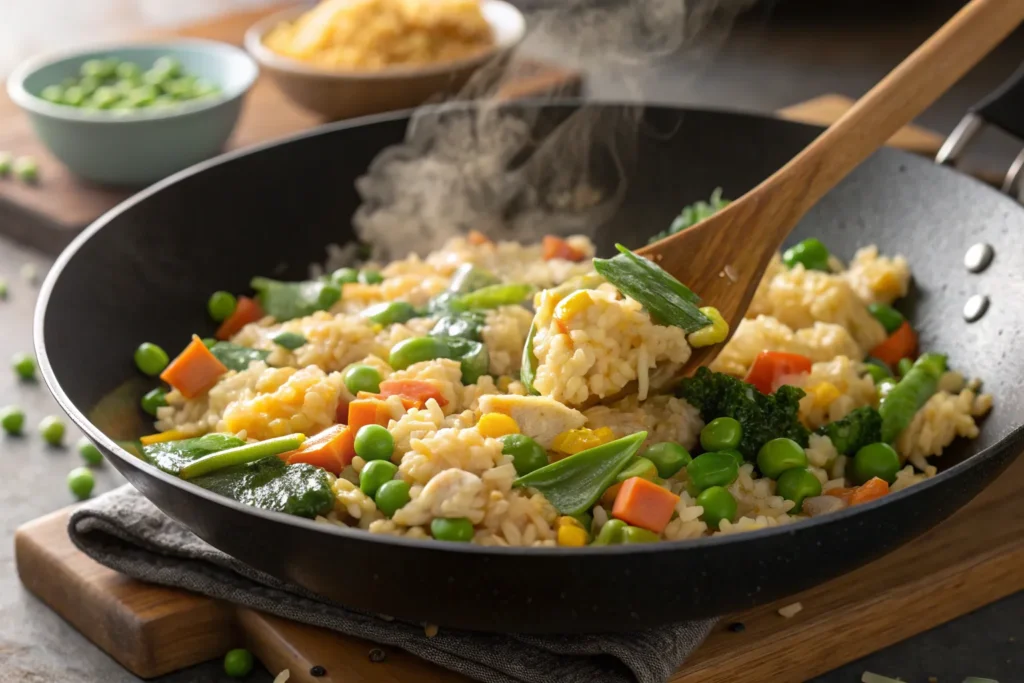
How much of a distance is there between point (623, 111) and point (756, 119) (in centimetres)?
49

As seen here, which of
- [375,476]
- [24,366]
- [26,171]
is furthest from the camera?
[26,171]

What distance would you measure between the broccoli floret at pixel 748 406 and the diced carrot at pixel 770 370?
209mm

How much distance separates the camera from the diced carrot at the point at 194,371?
3.42 m

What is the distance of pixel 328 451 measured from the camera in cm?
291

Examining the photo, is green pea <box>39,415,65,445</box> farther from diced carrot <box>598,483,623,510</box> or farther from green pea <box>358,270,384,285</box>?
diced carrot <box>598,483,623,510</box>

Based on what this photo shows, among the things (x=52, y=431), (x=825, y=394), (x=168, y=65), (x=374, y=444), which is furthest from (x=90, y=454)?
(x=168, y=65)

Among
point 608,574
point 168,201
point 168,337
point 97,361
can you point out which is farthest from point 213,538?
point 168,201

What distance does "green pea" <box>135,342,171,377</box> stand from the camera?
3.52 m

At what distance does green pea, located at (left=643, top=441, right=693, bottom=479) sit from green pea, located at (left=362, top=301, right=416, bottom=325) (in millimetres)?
1031

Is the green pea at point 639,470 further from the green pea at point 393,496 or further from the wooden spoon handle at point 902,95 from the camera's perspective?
the wooden spoon handle at point 902,95

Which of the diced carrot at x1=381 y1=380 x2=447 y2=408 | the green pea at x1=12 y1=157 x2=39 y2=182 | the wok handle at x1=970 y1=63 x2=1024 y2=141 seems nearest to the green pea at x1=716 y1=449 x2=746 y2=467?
the diced carrot at x1=381 y1=380 x2=447 y2=408

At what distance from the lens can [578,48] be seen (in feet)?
14.9

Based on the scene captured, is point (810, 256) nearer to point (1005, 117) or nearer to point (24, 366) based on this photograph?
point (1005, 117)

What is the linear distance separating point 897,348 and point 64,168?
3859mm
